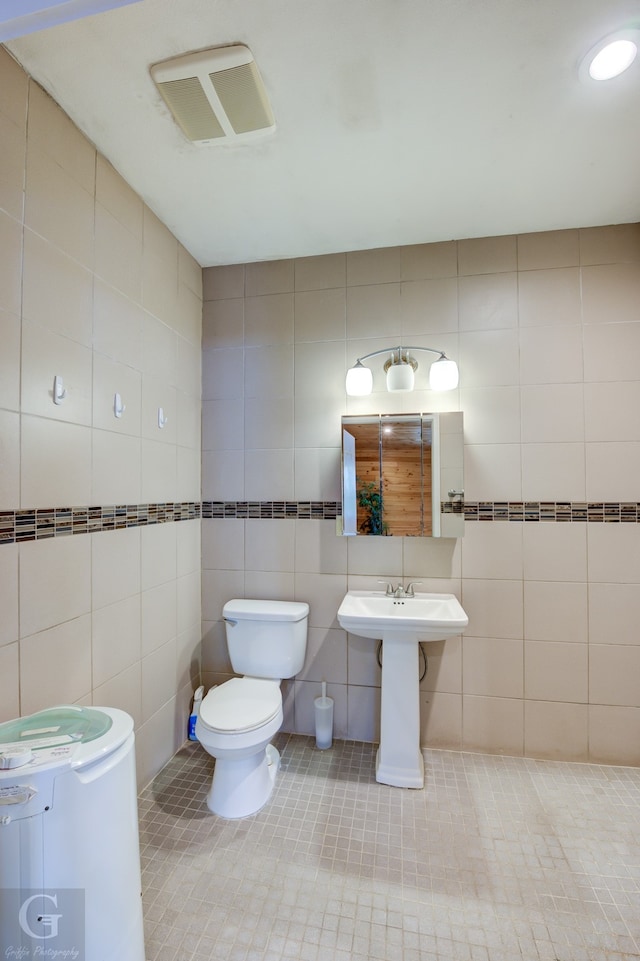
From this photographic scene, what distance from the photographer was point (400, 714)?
1.92m

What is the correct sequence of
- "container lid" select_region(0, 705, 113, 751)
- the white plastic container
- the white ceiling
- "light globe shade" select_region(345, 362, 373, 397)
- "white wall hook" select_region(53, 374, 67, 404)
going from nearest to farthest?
the white plastic container, "container lid" select_region(0, 705, 113, 751), the white ceiling, "white wall hook" select_region(53, 374, 67, 404), "light globe shade" select_region(345, 362, 373, 397)

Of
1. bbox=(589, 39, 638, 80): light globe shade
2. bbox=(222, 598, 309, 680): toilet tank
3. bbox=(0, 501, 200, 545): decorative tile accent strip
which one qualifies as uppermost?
bbox=(589, 39, 638, 80): light globe shade

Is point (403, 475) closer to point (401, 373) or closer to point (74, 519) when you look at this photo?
point (401, 373)

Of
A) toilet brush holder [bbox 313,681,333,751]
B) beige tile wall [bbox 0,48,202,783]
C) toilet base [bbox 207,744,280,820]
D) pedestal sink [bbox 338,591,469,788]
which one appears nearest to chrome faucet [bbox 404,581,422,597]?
pedestal sink [bbox 338,591,469,788]

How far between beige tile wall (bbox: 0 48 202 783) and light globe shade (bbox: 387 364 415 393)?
105 cm

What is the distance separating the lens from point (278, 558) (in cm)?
231

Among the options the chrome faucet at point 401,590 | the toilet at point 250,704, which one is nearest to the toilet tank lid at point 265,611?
the toilet at point 250,704

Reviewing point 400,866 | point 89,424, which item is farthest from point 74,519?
point 400,866

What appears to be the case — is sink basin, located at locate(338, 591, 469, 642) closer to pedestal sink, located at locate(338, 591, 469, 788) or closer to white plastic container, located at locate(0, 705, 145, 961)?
pedestal sink, located at locate(338, 591, 469, 788)

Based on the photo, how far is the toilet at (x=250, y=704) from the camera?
1686 millimetres

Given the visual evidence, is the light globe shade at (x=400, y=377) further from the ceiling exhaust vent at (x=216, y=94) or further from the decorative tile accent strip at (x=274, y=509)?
the ceiling exhaust vent at (x=216, y=94)

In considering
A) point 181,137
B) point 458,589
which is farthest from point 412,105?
point 458,589

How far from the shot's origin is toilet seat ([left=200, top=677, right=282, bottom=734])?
5.53 ft

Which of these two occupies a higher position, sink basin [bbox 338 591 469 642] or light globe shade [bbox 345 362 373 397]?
light globe shade [bbox 345 362 373 397]
